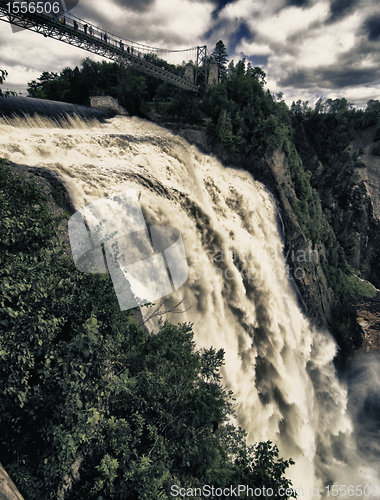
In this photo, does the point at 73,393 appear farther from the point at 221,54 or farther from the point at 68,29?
the point at 221,54

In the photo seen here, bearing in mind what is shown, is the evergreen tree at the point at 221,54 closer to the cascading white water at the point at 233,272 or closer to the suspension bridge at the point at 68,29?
the suspension bridge at the point at 68,29

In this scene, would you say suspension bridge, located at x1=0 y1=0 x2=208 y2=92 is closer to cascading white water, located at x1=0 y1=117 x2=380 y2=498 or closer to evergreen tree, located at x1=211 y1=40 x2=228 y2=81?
cascading white water, located at x1=0 y1=117 x2=380 y2=498

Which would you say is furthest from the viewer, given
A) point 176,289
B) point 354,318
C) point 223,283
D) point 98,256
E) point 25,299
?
point 354,318

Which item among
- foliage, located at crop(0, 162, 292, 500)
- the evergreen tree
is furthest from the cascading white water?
the evergreen tree

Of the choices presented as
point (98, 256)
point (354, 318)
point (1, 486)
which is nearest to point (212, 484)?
point (1, 486)

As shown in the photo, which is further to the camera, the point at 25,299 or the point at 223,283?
the point at 223,283

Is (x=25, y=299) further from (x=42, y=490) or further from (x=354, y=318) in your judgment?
(x=354, y=318)

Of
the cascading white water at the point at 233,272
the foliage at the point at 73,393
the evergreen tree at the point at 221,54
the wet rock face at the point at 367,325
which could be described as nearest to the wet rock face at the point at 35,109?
the cascading white water at the point at 233,272
